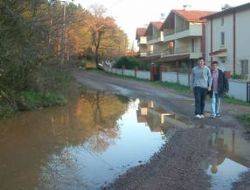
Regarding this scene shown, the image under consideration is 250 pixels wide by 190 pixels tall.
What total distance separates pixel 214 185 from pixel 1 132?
26.6 ft

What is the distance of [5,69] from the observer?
16250 mm

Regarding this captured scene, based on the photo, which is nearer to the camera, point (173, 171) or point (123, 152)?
point (173, 171)

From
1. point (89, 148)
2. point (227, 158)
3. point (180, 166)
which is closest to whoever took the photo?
point (180, 166)

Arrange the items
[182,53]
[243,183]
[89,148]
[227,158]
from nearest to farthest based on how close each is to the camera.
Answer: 1. [243,183]
2. [227,158]
3. [89,148]
4. [182,53]

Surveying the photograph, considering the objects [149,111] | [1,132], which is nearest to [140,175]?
[1,132]

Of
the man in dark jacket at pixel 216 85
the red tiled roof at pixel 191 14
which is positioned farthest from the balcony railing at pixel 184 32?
the man in dark jacket at pixel 216 85

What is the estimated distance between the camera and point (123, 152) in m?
11.5

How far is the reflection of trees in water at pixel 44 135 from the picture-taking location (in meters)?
9.80

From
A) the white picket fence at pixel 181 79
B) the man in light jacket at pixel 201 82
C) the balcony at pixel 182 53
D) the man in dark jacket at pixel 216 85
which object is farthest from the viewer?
the balcony at pixel 182 53

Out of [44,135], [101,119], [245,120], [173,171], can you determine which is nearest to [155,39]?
[101,119]

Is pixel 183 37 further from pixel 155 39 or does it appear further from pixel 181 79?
pixel 181 79

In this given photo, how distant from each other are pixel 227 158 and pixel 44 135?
18.4 feet

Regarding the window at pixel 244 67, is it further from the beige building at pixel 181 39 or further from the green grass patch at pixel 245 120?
the green grass patch at pixel 245 120

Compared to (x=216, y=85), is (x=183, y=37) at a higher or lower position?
higher
